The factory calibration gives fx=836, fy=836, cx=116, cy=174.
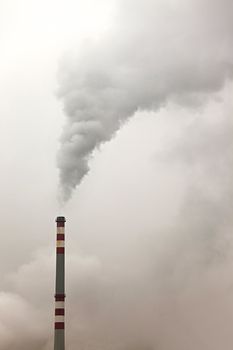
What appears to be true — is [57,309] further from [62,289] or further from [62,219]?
[62,219]

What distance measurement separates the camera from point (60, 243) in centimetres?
4594

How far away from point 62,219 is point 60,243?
1333mm

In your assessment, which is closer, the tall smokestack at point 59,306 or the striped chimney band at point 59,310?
the tall smokestack at point 59,306

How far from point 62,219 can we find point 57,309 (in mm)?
4941

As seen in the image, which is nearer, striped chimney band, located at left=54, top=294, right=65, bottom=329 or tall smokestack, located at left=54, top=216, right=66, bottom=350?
tall smokestack, located at left=54, top=216, right=66, bottom=350

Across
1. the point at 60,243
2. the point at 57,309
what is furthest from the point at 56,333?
the point at 60,243

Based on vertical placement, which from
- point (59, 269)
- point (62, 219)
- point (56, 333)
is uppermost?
point (62, 219)

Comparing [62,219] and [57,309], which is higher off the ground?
[62,219]

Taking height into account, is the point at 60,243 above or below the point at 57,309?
above

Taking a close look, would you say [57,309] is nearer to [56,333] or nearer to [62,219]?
[56,333]

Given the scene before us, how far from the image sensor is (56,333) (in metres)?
44.9

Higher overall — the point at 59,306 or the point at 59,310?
the point at 59,306

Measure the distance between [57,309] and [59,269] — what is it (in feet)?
7.01

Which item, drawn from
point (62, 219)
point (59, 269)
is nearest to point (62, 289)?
point (59, 269)
